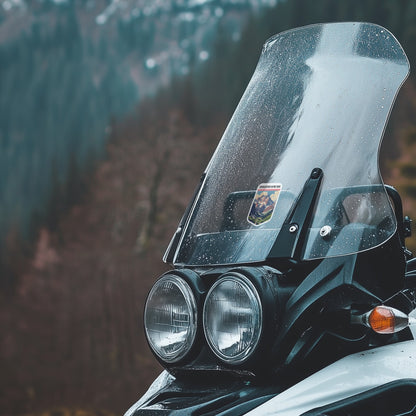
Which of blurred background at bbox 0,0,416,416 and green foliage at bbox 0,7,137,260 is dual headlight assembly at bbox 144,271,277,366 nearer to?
blurred background at bbox 0,0,416,416

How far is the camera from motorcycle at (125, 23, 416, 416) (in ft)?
5.03

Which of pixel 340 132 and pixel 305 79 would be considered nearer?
pixel 340 132

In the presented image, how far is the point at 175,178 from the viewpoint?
12.1m

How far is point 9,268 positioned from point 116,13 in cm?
595

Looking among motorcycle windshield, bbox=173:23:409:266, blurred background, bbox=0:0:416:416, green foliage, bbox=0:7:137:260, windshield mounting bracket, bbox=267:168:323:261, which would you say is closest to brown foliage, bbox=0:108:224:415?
blurred background, bbox=0:0:416:416

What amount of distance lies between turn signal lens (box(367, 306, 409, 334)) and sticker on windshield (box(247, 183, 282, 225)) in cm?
36

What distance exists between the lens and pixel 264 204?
1.75 meters

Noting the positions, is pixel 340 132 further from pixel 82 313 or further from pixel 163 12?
pixel 163 12

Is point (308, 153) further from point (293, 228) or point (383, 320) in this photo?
point (383, 320)

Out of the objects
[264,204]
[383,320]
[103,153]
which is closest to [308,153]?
[264,204]

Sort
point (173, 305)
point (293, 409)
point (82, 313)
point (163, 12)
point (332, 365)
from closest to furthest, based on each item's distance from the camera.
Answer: point (293, 409) → point (332, 365) → point (173, 305) → point (82, 313) → point (163, 12)

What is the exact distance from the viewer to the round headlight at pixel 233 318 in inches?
59.8

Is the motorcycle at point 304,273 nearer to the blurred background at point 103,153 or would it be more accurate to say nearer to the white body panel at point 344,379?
the white body panel at point 344,379

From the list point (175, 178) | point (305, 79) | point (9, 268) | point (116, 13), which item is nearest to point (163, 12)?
point (116, 13)
